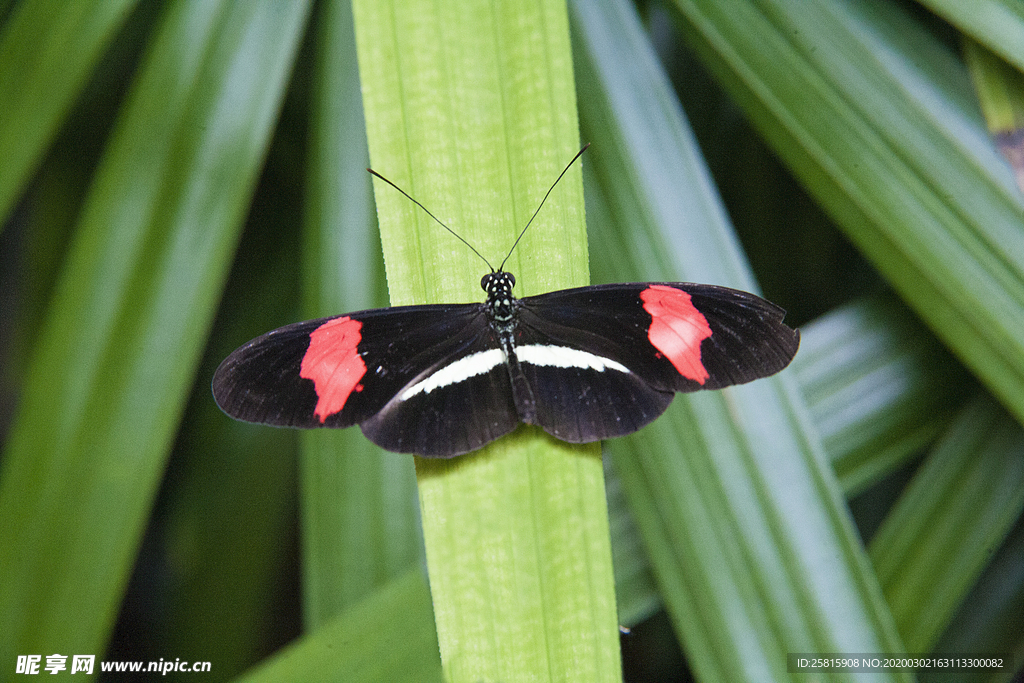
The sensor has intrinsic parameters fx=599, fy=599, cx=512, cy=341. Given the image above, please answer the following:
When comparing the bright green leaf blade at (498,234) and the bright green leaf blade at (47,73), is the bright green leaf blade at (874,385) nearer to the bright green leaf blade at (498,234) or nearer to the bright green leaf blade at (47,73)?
the bright green leaf blade at (498,234)

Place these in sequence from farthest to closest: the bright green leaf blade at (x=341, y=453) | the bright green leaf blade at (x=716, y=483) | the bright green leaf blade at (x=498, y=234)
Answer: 1. the bright green leaf blade at (x=341, y=453)
2. the bright green leaf blade at (x=716, y=483)
3. the bright green leaf blade at (x=498, y=234)

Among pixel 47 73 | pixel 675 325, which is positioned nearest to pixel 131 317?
pixel 47 73

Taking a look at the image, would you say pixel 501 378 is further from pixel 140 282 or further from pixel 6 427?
pixel 6 427

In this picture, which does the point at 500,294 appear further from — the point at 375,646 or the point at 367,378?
the point at 375,646

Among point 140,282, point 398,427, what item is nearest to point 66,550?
point 140,282

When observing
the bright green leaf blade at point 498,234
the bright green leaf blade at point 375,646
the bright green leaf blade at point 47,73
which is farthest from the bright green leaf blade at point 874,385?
the bright green leaf blade at point 47,73

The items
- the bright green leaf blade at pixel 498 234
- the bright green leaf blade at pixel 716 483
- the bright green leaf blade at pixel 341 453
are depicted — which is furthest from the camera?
the bright green leaf blade at pixel 341 453
